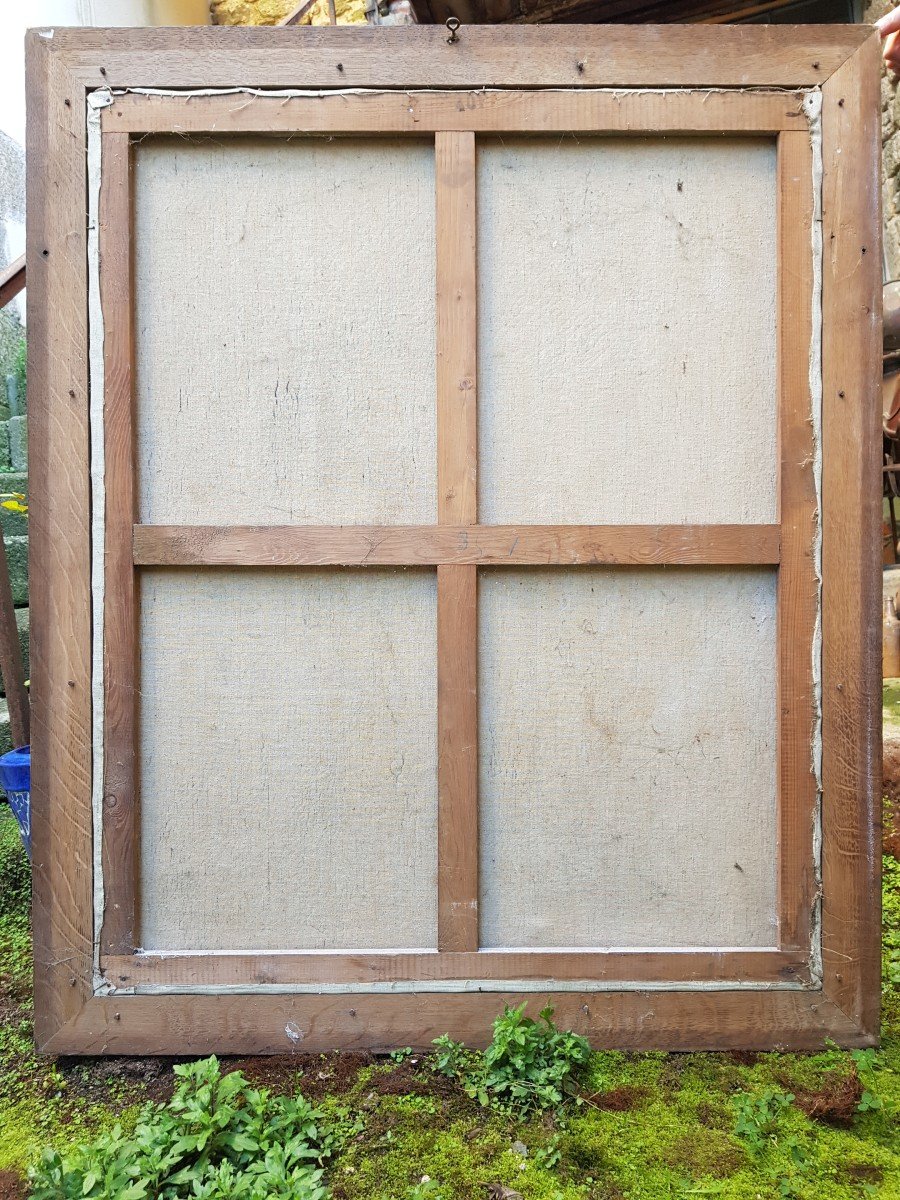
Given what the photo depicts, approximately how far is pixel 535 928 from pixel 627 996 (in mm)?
296

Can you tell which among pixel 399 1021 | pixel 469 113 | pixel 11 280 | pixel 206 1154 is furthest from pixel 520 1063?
pixel 11 280

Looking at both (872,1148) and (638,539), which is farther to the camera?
(638,539)

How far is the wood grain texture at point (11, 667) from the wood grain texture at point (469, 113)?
5.35 ft

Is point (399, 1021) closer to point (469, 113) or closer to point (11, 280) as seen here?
point (469, 113)

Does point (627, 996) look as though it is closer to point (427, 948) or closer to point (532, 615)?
point (427, 948)

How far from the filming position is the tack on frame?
1906mm

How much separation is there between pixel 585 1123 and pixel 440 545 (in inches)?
57.0

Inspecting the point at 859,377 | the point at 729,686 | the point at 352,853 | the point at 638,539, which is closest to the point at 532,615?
the point at 638,539

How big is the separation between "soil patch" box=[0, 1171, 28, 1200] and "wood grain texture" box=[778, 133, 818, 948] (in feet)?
6.24

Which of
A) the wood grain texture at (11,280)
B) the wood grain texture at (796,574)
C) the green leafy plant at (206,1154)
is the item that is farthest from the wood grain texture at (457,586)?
the wood grain texture at (11,280)

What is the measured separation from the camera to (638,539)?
1949 millimetres

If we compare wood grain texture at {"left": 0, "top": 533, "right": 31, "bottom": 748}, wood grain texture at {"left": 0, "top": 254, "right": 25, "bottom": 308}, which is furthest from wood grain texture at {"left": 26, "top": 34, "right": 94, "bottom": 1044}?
wood grain texture at {"left": 0, "top": 254, "right": 25, "bottom": 308}

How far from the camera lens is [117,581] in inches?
76.5

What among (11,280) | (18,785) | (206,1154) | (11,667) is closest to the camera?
(206,1154)
